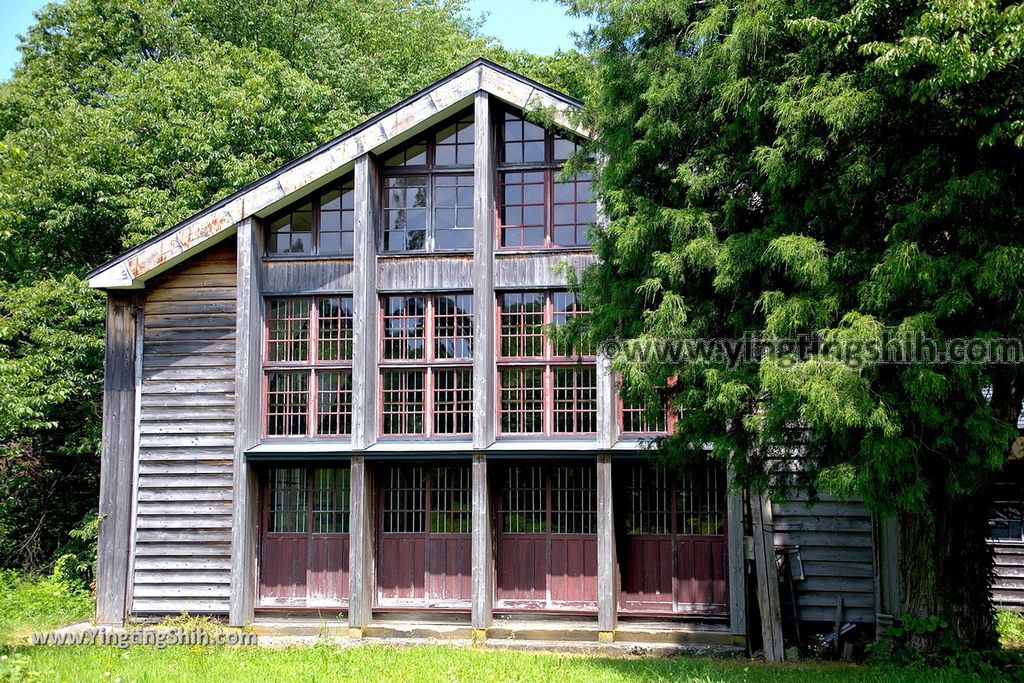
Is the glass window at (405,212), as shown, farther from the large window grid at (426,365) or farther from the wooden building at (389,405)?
the large window grid at (426,365)

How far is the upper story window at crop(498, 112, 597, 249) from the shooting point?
1506 cm

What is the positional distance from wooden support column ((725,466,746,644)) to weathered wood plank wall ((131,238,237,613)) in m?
7.76

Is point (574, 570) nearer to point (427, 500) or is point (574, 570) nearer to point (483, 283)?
point (427, 500)

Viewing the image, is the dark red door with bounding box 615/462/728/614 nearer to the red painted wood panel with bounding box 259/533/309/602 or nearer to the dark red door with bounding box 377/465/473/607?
the dark red door with bounding box 377/465/473/607

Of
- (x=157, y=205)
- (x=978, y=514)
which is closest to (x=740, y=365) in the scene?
(x=978, y=514)

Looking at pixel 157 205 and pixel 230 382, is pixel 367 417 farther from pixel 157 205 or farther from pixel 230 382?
pixel 157 205

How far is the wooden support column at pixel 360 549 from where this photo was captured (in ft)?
46.4

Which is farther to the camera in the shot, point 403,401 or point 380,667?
point 403,401

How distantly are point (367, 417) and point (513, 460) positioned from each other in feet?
7.77

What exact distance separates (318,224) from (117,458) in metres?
4.98

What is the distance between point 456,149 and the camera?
1565 centimetres

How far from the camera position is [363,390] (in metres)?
14.5

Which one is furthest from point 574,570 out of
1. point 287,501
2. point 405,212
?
point 405,212

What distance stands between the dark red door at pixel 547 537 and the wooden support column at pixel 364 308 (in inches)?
96.1
